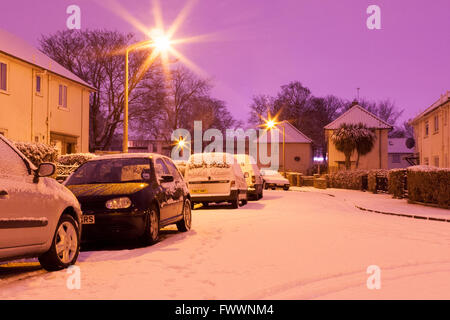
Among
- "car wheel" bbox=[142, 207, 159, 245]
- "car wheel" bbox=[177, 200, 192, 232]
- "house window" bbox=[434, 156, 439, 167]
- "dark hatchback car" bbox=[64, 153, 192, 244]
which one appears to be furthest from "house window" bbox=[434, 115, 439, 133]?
"car wheel" bbox=[142, 207, 159, 245]

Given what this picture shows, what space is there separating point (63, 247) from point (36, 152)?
9.90 metres

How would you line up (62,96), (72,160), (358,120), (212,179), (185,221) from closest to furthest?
(185,221) → (212,179) → (72,160) → (62,96) → (358,120)

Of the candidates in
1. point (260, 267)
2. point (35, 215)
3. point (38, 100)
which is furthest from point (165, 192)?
point (38, 100)

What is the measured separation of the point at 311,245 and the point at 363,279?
10.7 feet

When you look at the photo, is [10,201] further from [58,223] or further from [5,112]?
[5,112]

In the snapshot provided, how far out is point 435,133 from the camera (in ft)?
129

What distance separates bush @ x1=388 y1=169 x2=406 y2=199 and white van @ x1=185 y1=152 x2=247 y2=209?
31.5 feet

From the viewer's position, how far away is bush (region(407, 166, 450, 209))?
64.1 ft

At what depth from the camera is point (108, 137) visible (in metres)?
48.4

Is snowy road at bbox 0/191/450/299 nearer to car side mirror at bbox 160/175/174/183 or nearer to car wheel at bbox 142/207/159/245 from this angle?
car wheel at bbox 142/207/159/245

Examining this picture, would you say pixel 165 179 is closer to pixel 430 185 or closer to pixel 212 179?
pixel 212 179
